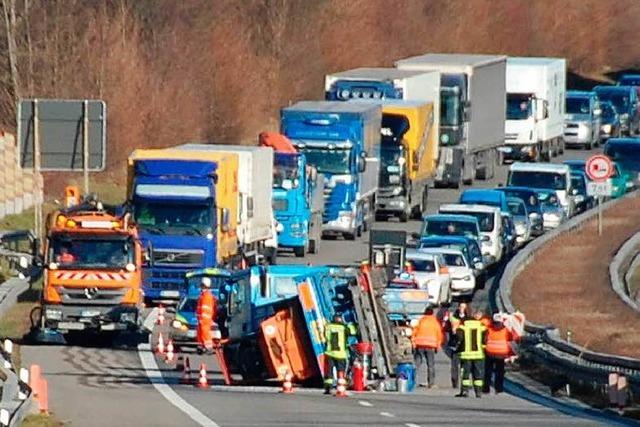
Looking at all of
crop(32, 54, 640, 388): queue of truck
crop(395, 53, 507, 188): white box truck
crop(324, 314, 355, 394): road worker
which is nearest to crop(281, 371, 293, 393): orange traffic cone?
crop(32, 54, 640, 388): queue of truck

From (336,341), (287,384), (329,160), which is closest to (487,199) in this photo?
(329,160)

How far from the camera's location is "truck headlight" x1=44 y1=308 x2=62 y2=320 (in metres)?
37.3

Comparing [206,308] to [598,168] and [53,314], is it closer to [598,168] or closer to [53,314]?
[53,314]

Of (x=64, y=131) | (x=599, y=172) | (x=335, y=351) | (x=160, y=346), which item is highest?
(x=64, y=131)

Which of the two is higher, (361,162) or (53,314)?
(361,162)

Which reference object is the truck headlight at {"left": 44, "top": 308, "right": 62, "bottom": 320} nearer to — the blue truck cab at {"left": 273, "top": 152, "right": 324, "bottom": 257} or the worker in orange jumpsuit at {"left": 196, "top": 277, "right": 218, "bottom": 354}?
the worker in orange jumpsuit at {"left": 196, "top": 277, "right": 218, "bottom": 354}

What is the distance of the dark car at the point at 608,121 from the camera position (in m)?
86.4

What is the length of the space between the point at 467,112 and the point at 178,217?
24.3 meters

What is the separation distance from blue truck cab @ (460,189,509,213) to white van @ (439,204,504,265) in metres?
1.91

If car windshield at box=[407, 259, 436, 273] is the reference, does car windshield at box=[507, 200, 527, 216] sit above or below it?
above

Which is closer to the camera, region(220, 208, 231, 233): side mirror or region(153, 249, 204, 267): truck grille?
region(153, 249, 204, 267): truck grille

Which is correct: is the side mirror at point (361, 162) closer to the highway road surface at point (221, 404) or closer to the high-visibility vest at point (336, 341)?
the highway road surface at point (221, 404)

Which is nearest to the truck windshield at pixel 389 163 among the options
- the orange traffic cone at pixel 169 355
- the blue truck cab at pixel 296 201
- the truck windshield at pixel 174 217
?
the blue truck cab at pixel 296 201

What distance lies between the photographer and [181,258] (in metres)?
42.7
